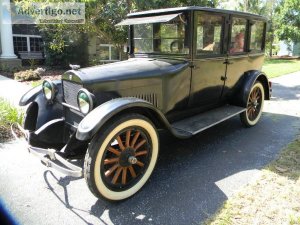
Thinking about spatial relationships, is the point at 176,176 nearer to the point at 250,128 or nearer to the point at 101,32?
the point at 250,128

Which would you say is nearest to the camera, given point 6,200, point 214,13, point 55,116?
point 6,200

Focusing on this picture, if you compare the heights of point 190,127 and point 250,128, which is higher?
point 190,127

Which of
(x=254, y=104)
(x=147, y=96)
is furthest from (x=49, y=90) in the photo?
(x=254, y=104)

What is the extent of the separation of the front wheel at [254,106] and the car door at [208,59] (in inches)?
29.7

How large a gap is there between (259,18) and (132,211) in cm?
408

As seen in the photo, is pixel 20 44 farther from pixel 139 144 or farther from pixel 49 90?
pixel 139 144

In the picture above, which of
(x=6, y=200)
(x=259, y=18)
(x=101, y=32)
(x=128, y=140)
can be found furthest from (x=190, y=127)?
(x=101, y=32)

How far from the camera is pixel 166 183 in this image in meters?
3.35

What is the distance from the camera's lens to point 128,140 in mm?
3016

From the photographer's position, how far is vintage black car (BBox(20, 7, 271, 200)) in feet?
9.43

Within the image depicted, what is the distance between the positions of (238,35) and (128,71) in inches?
89.3

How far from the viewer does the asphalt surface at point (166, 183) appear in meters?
2.81

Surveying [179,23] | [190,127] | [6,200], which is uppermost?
[179,23]

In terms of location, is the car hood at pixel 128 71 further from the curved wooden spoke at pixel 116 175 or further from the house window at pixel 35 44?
Answer: the house window at pixel 35 44
